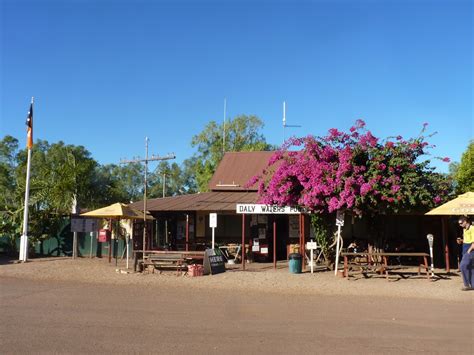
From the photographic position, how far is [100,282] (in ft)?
45.1

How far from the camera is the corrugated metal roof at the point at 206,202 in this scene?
1855cm

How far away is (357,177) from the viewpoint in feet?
47.4

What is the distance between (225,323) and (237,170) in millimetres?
15952

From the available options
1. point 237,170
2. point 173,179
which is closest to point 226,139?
point 237,170

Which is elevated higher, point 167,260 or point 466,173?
point 466,173

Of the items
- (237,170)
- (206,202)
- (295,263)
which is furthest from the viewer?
(237,170)

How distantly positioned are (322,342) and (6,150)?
46.7 meters

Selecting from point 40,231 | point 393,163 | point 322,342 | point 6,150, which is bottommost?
point 322,342

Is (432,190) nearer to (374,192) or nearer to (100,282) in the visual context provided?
(374,192)

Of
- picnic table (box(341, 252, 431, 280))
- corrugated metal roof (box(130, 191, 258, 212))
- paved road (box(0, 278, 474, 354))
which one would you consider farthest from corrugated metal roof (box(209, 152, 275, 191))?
paved road (box(0, 278, 474, 354))

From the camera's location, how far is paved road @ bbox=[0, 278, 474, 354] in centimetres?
626

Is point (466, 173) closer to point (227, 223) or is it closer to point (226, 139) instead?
point (227, 223)

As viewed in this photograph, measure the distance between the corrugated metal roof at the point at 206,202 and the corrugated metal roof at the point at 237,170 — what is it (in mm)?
390

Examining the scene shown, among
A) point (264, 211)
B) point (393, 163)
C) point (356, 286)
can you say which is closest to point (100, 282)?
point (264, 211)
